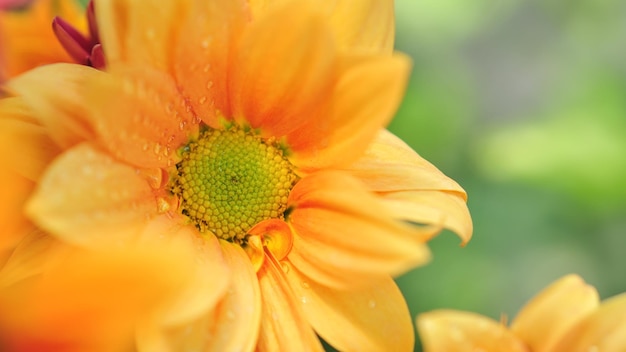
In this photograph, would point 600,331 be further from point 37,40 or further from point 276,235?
point 37,40

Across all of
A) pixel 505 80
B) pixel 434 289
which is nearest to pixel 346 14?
pixel 434 289

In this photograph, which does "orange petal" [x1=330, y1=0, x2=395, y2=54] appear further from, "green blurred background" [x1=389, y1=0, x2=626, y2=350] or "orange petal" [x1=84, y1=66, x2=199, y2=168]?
"green blurred background" [x1=389, y1=0, x2=626, y2=350]

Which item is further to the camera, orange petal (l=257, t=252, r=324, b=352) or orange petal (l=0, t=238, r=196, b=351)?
orange petal (l=257, t=252, r=324, b=352)


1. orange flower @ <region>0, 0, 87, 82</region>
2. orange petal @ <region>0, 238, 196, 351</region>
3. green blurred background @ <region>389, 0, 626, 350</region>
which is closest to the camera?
orange petal @ <region>0, 238, 196, 351</region>

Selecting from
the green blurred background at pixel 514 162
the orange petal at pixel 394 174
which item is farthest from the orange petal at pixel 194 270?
the green blurred background at pixel 514 162

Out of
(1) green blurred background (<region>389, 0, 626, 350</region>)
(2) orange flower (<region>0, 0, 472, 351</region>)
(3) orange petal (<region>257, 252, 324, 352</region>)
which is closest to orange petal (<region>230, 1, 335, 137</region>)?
(2) orange flower (<region>0, 0, 472, 351</region>)

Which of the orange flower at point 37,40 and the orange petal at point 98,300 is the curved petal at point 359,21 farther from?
the orange petal at point 98,300

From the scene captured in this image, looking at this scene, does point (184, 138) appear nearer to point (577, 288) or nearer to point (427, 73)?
point (577, 288)

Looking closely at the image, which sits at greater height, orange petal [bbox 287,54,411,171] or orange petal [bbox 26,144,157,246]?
orange petal [bbox 287,54,411,171]
